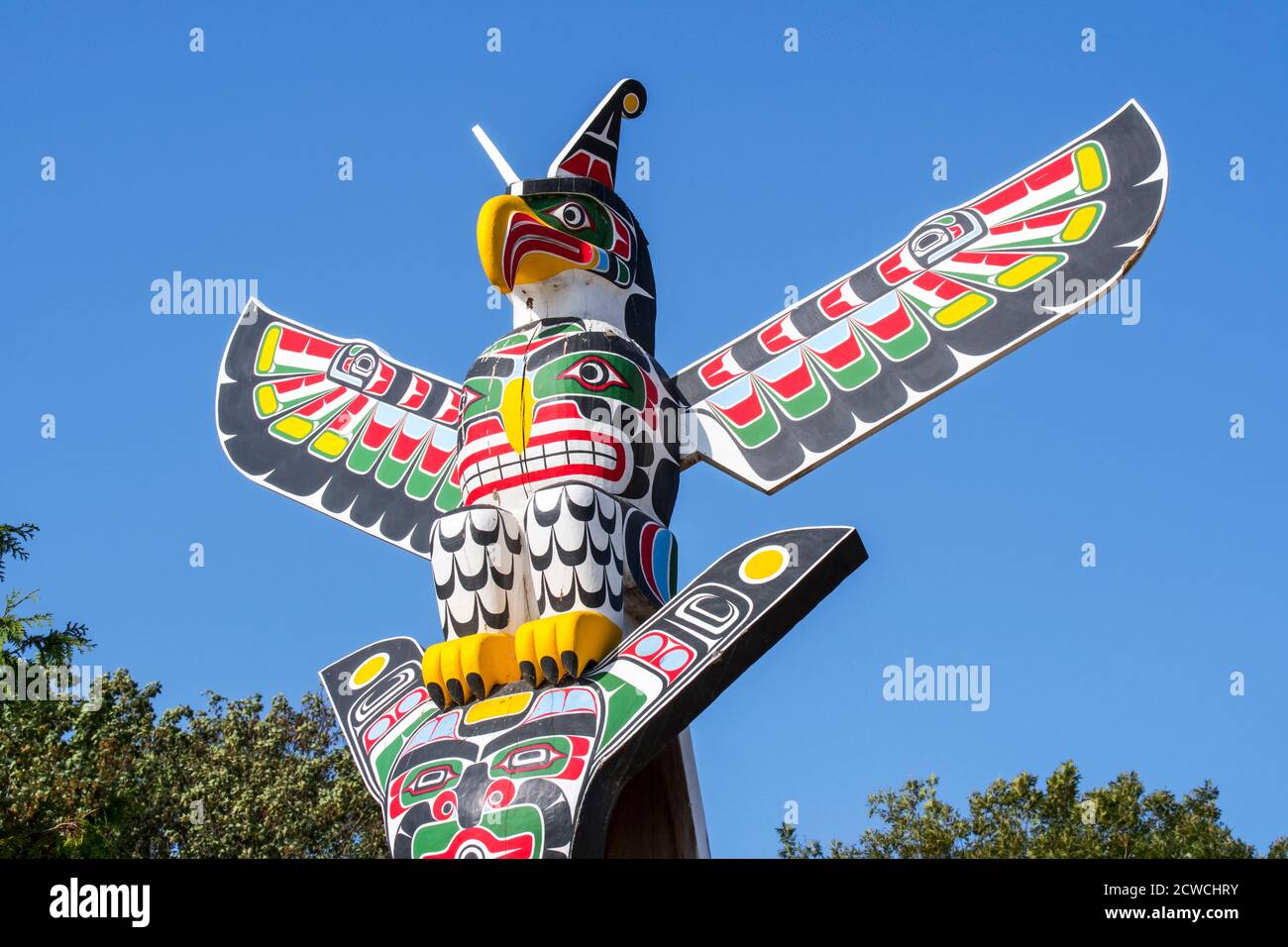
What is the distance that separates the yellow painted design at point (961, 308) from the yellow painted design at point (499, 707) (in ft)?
11.7

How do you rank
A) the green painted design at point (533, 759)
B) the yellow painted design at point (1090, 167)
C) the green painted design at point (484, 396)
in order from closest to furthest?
1. the green painted design at point (533, 759)
2. the green painted design at point (484, 396)
3. the yellow painted design at point (1090, 167)

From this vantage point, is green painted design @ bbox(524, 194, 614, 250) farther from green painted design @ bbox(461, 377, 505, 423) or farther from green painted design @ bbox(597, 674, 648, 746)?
green painted design @ bbox(597, 674, 648, 746)

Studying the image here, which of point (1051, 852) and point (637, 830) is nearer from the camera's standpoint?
point (637, 830)

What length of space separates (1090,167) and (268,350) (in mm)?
6101

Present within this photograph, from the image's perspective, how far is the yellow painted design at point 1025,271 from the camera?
1081 cm

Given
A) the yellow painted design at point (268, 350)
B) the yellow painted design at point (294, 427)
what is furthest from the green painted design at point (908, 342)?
the yellow painted design at point (268, 350)

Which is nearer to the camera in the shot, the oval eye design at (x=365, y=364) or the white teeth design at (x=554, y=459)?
the white teeth design at (x=554, y=459)

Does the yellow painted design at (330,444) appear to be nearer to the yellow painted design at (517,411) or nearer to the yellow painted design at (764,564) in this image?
the yellow painted design at (517,411)

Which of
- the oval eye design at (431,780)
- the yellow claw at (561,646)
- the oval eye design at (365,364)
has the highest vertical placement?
the oval eye design at (365,364)

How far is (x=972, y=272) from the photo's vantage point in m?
11.1
